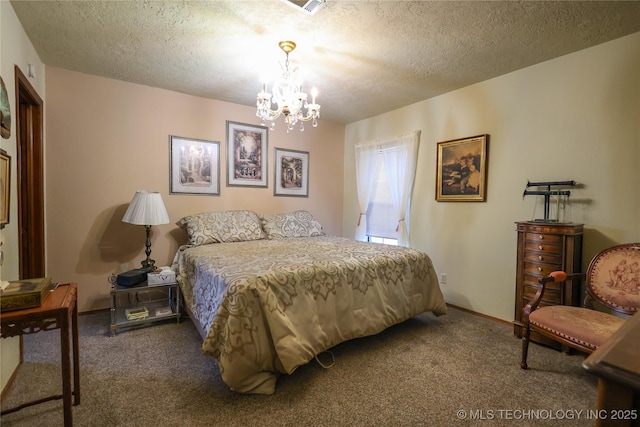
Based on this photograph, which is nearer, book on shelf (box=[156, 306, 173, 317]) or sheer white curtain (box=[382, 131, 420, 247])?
book on shelf (box=[156, 306, 173, 317])

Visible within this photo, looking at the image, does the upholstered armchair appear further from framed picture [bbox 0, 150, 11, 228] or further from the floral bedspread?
framed picture [bbox 0, 150, 11, 228]

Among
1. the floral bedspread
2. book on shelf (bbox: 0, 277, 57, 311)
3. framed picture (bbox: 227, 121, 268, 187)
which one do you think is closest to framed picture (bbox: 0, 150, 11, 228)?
book on shelf (bbox: 0, 277, 57, 311)

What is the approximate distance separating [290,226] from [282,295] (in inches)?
74.6

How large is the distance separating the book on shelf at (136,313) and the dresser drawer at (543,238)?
347 centimetres

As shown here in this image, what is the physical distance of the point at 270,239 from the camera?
3.49m

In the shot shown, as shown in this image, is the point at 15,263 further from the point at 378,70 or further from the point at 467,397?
the point at 378,70

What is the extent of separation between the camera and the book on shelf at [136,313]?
2.61m

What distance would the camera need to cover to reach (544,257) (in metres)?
2.35

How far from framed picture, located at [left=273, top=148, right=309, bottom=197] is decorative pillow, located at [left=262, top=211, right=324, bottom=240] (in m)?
0.49

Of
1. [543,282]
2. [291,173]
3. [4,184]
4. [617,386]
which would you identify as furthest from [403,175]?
[4,184]

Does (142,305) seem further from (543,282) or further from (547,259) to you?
(547,259)

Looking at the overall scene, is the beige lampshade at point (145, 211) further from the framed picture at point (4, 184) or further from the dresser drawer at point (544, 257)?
the dresser drawer at point (544, 257)

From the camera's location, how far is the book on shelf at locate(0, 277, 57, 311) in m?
1.23

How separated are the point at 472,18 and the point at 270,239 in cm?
280
